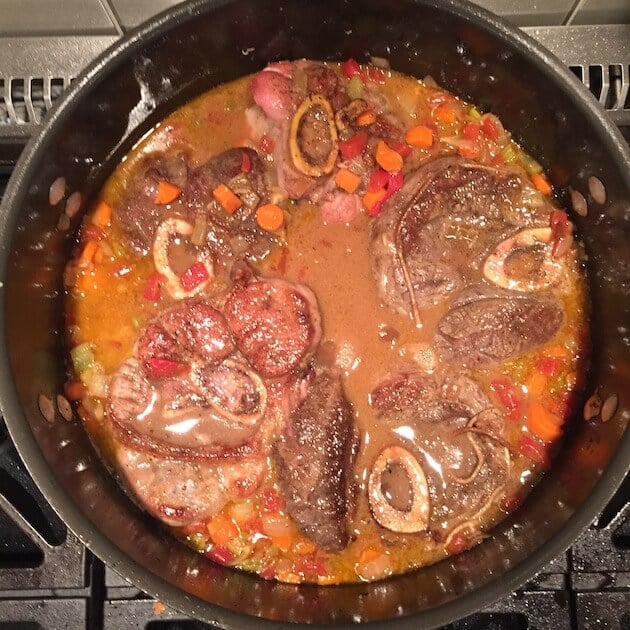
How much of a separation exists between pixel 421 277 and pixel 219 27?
1.26 metres

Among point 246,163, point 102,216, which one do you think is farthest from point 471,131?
point 102,216

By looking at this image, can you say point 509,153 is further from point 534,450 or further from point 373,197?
point 534,450

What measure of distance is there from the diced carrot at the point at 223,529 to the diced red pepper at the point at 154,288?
939 millimetres

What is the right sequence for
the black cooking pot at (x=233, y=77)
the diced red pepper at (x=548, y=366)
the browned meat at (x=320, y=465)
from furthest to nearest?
the diced red pepper at (x=548, y=366), the browned meat at (x=320, y=465), the black cooking pot at (x=233, y=77)

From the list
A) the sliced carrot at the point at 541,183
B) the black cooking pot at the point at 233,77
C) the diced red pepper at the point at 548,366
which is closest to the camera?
the black cooking pot at the point at 233,77

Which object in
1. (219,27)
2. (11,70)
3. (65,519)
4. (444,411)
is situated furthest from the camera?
(11,70)

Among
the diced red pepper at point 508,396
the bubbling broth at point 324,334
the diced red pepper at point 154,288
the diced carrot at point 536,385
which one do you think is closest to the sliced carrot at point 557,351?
the bubbling broth at point 324,334

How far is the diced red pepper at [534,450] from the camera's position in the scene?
8.93ft

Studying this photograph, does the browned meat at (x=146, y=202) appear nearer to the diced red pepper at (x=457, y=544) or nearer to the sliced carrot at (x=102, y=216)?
the sliced carrot at (x=102, y=216)

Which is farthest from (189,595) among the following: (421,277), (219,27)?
(219,27)

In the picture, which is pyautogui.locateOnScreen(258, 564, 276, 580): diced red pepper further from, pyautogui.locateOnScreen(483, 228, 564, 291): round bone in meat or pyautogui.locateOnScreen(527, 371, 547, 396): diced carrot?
pyautogui.locateOnScreen(483, 228, 564, 291): round bone in meat

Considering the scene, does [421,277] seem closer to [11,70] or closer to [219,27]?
[219,27]

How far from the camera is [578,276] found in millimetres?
2832

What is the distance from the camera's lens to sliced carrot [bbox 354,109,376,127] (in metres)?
2.77
